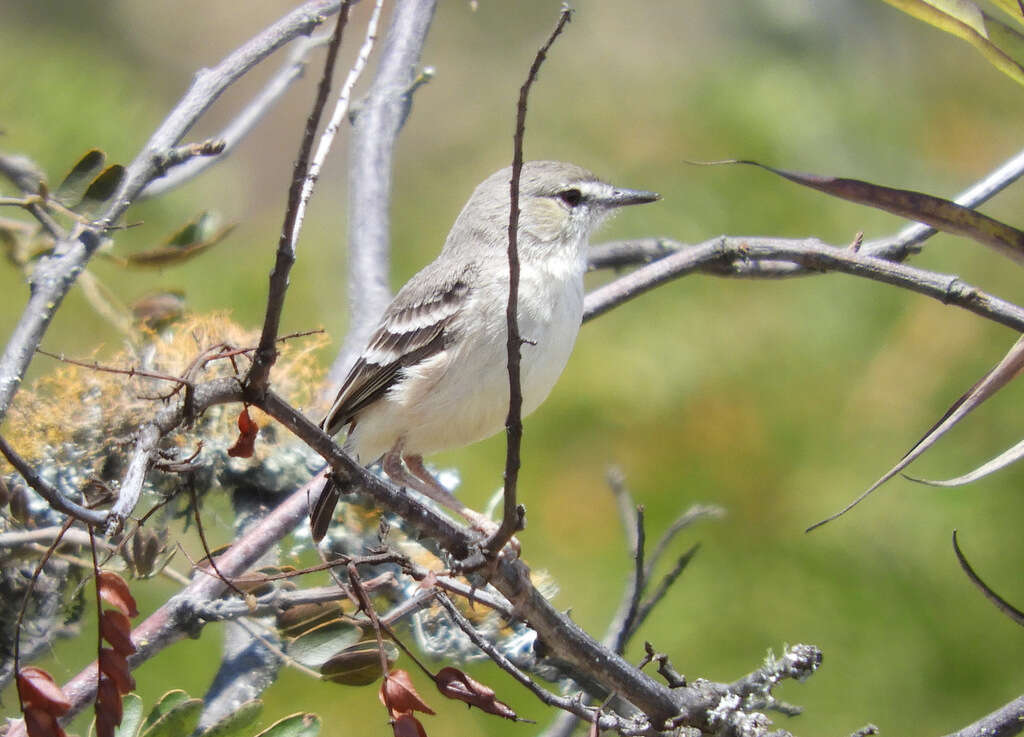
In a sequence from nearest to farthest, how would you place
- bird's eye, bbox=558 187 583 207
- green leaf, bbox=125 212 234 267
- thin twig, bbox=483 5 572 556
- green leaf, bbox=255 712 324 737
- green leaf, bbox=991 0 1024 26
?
thin twig, bbox=483 5 572 556
green leaf, bbox=991 0 1024 26
green leaf, bbox=255 712 324 737
green leaf, bbox=125 212 234 267
bird's eye, bbox=558 187 583 207

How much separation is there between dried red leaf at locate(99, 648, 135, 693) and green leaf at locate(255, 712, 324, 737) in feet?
1.21

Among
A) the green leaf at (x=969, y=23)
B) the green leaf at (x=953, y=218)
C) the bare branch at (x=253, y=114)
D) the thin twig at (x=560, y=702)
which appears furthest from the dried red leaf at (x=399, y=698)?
the bare branch at (x=253, y=114)

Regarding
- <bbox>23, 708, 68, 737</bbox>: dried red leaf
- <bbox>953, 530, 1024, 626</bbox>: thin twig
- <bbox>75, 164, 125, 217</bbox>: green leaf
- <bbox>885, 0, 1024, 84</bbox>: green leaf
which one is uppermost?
<bbox>885, 0, 1024, 84</bbox>: green leaf

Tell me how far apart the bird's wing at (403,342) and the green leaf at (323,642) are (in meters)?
0.82

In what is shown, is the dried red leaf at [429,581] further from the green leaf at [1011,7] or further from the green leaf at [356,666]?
the green leaf at [1011,7]

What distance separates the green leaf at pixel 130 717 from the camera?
2037 mm

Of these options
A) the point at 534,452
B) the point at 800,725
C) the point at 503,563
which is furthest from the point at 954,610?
the point at 503,563

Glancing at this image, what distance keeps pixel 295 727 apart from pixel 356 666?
0.57 ft

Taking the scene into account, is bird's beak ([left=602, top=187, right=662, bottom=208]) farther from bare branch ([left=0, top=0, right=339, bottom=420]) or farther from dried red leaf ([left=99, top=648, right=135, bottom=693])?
dried red leaf ([left=99, top=648, right=135, bottom=693])

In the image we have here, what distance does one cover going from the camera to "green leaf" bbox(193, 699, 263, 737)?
2016mm

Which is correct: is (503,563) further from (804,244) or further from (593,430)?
(593,430)

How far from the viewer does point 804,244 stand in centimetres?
267

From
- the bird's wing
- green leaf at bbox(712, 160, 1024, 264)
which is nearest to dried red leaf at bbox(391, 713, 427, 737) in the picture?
green leaf at bbox(712, 160, 1024, 264)

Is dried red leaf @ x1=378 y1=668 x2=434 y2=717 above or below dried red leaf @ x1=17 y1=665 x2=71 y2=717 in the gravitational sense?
above
